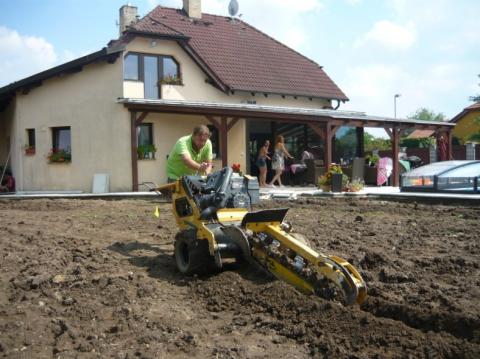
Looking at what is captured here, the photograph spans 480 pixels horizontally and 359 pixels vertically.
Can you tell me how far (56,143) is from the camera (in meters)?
18.1

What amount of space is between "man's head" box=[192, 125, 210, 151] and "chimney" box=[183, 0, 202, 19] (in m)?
19.8

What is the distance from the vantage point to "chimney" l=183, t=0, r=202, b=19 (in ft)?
82.3

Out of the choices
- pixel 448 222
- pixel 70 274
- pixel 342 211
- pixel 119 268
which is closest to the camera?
pixel 70 274

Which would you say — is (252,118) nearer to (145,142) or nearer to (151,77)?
(145,142)

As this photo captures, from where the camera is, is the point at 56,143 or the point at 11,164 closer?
the point at 56,143

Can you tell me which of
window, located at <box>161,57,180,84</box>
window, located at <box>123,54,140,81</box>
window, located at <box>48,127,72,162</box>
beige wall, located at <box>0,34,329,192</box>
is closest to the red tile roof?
window, located at <box>161,57,180,84</box>

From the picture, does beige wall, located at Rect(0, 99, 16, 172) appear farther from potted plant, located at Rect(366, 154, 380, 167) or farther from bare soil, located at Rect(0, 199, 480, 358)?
potted plant, located at Rect(366, 154, 380, 167)

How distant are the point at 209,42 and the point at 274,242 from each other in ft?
67.5

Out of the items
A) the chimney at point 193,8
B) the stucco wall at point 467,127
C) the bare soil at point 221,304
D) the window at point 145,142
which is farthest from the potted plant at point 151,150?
the stucco wall at point 467,127

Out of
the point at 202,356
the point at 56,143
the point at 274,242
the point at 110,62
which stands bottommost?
the point at 202,356

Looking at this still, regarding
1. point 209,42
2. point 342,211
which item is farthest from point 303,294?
point 209,42

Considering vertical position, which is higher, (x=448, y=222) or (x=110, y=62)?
(x=110, y=62)

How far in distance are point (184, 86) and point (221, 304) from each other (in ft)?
55.1

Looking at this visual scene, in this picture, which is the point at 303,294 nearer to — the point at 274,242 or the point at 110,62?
the point at 274,242
